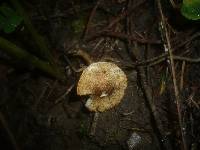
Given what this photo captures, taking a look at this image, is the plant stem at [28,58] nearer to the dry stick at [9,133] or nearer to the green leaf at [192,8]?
the dry stick at [9,133]

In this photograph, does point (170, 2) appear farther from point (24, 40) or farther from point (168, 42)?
point (24, 40)

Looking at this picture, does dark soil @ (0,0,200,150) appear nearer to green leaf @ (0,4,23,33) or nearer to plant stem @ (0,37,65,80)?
plant stem @ (0,37,65,80)

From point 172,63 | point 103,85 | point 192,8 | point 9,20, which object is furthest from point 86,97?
point 192,8

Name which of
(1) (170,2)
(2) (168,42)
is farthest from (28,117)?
(1) (170,2)

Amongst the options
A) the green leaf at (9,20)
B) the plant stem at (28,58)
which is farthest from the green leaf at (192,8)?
the green leaf at (9,20)

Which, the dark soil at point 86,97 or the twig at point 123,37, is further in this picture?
the twig at point 123,37

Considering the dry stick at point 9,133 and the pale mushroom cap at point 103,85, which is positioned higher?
the pale mushroom cap at point 103,85
